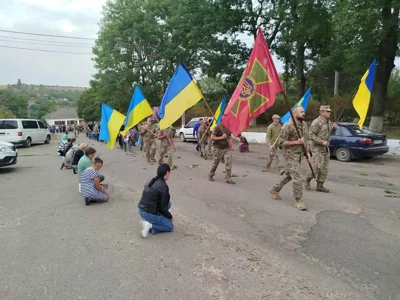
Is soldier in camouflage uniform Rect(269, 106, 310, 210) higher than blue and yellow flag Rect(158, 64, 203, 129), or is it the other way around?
blue and yellow flag Rect(158, 64, 203, 129)

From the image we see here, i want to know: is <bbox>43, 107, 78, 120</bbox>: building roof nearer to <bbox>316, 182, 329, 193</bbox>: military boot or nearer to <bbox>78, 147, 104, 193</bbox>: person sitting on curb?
<bbox>78, 147, 104, 193</bbox>: person sitting on curb

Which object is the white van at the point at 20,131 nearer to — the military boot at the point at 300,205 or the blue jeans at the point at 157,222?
the blue jeans at the point at 157,222

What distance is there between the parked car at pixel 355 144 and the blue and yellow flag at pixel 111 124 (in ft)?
26.7

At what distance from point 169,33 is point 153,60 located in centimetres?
330

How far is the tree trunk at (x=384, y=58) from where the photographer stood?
1514 cm

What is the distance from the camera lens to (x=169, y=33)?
34594 millimetres

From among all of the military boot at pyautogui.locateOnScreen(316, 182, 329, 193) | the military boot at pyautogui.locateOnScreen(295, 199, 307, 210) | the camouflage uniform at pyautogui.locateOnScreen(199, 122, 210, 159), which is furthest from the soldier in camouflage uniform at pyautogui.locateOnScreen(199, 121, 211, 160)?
the military boot at pyautogui.locateOnScreen(295, 199, 307, 210)

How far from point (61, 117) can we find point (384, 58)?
108021 millimetres

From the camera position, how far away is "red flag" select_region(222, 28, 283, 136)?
6.24 meters

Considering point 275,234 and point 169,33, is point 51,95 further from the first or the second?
point 275,234

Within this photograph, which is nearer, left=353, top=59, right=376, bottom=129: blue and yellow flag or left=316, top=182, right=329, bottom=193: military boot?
left=316, top=182, right=329, bottom=193: military boot

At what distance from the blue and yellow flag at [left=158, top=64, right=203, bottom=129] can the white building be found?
104321 millimetres

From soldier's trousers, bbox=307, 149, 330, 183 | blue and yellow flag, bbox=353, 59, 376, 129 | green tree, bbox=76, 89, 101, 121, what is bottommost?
soldier's trousers, bbox=307, 149, 330, 183

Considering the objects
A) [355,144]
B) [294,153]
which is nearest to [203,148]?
[355,144]
